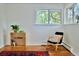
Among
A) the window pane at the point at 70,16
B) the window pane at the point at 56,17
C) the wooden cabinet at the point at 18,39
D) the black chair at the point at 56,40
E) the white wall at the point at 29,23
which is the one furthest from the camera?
the black chair at the point at 56,40

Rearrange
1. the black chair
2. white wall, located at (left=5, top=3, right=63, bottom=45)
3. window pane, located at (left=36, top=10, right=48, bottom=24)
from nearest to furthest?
window pane, located at (left=36, top=10, right=48, bottom=24) < white wall, located at (left=5, top=3, right=63, bottom=45) < the black chair

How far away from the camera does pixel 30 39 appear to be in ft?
15.1

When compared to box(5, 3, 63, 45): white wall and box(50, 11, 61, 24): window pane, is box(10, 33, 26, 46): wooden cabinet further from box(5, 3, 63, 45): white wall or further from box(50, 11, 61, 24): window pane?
box(50, 11, 61, 24): window pane

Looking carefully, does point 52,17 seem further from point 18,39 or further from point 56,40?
point 56,40

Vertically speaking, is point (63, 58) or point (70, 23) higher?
point (70, 23)

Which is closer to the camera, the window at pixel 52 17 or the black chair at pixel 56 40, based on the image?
the window at pixel 52 17

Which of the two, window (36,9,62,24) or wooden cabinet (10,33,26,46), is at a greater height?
window (36,9,62,24)

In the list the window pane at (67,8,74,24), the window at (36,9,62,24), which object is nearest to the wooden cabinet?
the window at (36,9,62,24)

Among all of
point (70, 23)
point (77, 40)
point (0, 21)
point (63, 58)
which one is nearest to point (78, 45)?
point (77, 40)

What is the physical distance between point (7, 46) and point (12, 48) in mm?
349

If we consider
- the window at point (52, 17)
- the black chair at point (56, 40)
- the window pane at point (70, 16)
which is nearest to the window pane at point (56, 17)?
the window at point (52, 17)

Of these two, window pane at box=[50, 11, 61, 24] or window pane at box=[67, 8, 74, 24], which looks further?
window pane at box=[67, 8, 74, 24]

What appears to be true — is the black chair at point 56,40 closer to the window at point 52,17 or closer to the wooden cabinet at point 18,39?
the wooden cabinet at point 18,39

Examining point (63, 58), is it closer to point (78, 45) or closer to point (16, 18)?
point (78, 45)
